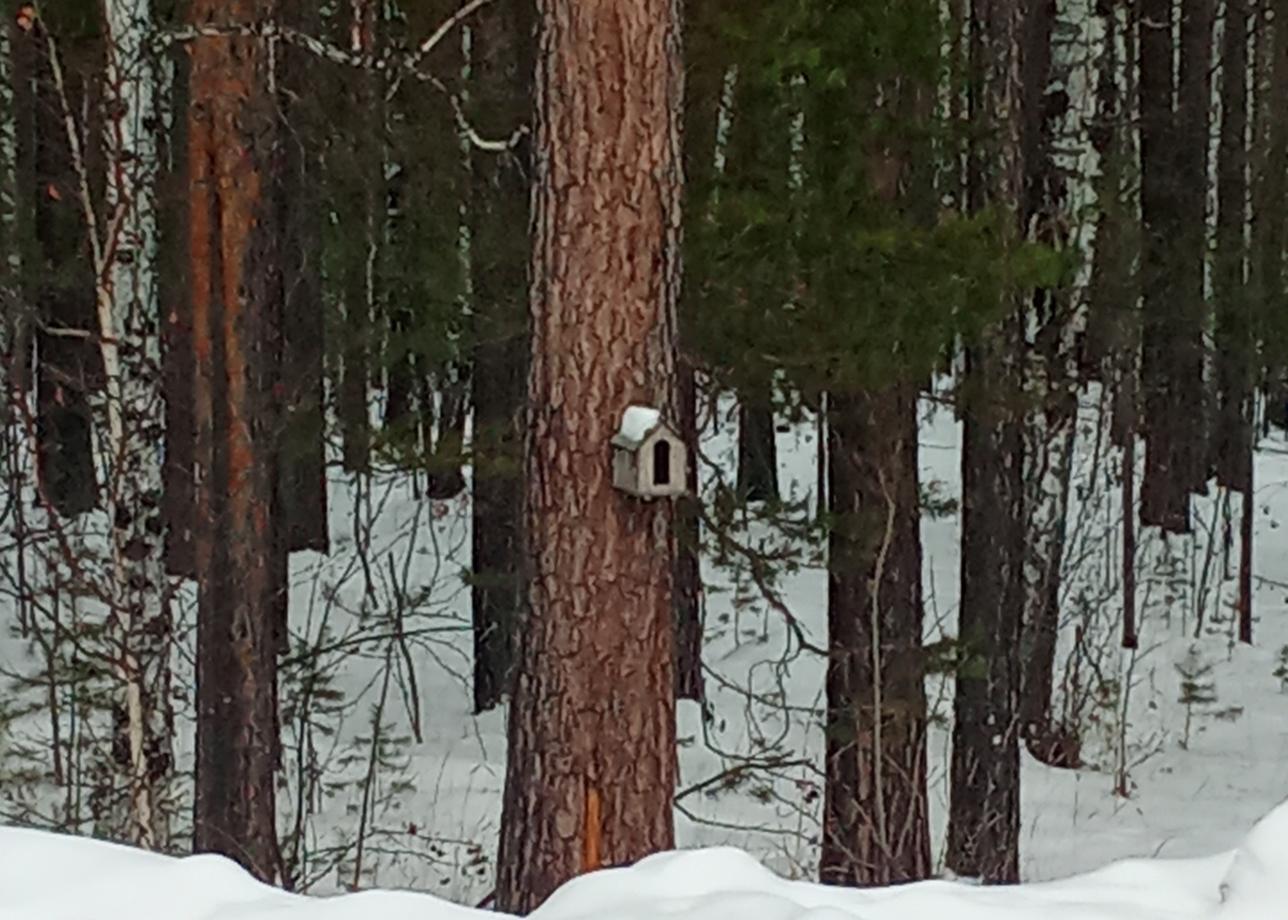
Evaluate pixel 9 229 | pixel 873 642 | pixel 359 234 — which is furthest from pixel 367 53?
pixel 9 229

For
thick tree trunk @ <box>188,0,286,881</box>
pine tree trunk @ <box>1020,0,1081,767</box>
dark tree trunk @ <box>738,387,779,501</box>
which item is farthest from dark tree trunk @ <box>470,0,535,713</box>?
dark tree trunk @ <box>738,387,779,501</box>

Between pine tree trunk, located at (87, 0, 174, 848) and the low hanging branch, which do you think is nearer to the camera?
the low hanging branch

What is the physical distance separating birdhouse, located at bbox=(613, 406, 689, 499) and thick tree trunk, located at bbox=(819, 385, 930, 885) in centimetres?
239

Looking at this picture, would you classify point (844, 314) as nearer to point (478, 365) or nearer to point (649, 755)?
point (649, 755)

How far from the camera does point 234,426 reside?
22.4 ft

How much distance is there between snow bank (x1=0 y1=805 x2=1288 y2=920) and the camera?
9.59 feet

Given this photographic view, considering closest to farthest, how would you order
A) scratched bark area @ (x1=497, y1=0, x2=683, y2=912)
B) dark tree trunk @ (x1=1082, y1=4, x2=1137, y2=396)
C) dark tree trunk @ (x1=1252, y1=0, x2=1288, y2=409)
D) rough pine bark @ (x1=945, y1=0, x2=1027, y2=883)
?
scratched bark area @ (x1=497, y1=0, x2=683, y2=912) → rough pine bark @ (x1=945, y1=0, x2=1027, y2=883) → dark tree trunk @ (x1=1082, y1=4, x2=1137, y2=396) → dark tree trunk @ (x1=1252, y1=0, x2=1288, y2=409)

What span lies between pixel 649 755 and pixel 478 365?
6107 millimetres

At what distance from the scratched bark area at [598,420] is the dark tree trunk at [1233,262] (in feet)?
37.3

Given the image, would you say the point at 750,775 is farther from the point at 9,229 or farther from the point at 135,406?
the point at 9,229

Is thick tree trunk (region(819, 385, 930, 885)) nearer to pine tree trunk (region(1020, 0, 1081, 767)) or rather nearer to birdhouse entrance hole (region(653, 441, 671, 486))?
pine tree trunk (region(1020, 0, 1081, 767))

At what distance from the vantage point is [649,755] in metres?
5.27

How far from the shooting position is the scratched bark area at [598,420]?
16.9ft

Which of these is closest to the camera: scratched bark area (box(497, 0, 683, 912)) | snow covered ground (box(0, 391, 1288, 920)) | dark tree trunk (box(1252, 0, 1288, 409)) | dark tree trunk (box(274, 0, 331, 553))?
snow covered ground (box(0, 391, 1288, 920))
